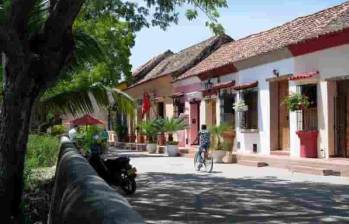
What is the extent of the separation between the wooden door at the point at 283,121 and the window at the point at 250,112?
62.1 inches

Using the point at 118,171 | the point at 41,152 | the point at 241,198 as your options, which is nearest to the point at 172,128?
the point at 41,152

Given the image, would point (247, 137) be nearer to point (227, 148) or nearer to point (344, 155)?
point (227, 148)

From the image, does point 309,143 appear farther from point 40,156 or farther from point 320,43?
point 40,156

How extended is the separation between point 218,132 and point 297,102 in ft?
18.1

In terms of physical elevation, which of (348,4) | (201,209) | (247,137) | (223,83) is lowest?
(201,209)

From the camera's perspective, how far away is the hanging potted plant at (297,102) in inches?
791

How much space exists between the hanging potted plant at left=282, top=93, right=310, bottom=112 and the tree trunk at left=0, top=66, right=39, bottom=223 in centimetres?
1212

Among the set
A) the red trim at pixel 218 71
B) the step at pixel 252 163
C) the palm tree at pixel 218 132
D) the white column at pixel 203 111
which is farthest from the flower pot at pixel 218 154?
the white column at pixel 203 111

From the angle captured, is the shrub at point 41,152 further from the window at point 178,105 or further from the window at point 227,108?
the window at point 178,105

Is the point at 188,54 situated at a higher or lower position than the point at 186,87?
higher

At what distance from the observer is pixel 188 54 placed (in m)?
39.1

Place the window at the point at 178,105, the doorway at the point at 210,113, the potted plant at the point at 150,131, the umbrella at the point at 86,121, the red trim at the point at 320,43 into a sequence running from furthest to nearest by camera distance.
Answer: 1. the umbrella at the point at 86,121
2. the window at the point at 178,105
3. the potted plant at the point at 150,131
4. the doorway at the point at 210,113
5. the red trim at the point at 320,43

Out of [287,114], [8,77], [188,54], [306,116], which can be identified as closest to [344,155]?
[306,116]

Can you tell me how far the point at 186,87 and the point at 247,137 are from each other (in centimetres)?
906
